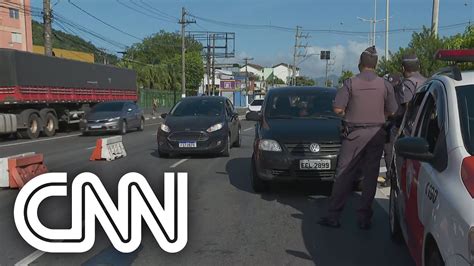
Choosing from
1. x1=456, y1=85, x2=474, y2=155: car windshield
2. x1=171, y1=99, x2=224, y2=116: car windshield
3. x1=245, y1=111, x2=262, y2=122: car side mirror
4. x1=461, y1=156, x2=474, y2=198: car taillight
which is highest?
x1=456, y1=85, x2=474, y2=155: car windshield

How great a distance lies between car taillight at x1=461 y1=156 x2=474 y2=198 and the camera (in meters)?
3.06

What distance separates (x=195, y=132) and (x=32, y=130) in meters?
11.9

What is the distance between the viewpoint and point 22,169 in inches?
372

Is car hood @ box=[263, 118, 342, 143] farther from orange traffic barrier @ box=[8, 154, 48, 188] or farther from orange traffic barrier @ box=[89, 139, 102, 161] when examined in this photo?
orange traffic barrier @ box=[89, 139, 102, 161]

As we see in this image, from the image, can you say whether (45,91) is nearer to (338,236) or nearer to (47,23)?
(47,23)

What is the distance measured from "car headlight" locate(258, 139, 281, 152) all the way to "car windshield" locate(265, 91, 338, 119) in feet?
2.87

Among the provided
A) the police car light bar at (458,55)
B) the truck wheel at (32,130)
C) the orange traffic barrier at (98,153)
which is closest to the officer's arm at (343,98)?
the police car light bar at (458,55)

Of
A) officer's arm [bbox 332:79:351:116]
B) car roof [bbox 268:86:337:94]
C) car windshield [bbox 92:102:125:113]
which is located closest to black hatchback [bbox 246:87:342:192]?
car roof [bbox 268:86:337:94]

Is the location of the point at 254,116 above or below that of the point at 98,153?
above

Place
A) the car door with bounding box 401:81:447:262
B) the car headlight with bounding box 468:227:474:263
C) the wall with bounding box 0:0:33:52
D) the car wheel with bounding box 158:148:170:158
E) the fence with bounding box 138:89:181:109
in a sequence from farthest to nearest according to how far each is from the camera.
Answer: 1. the wall with bounding box 0:0:33:52
2. the fence with bounding box 138:89:181:109
3. the car wheel with bounding box 158:148:170:158
4. the car door with bounding box 401:81:447:262
5. the car headlight with bounding box 468:227:474:263

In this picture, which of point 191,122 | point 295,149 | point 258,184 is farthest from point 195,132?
point 295,149

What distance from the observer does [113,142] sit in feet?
43.9

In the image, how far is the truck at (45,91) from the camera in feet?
67.8

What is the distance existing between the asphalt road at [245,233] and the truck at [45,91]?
12.4 metres
